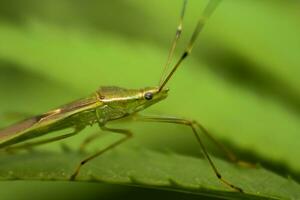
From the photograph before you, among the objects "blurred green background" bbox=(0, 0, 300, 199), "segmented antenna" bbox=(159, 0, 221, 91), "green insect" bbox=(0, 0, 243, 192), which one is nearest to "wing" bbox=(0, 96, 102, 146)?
"green insect" bbox=(0, 0, 243, 192)

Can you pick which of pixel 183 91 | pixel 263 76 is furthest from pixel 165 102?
pixel 263 76

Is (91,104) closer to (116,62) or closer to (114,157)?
(116,62)

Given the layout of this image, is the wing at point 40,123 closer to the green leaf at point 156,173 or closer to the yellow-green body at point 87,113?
the yellow-green body at point 87,113

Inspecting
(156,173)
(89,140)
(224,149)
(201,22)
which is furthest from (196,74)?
(156,173)

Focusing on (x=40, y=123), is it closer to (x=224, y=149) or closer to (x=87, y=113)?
(x=87, y=113)

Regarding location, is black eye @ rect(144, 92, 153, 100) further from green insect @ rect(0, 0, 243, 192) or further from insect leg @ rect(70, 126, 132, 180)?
insect leg @ rect(70, 126, 132, 180)
